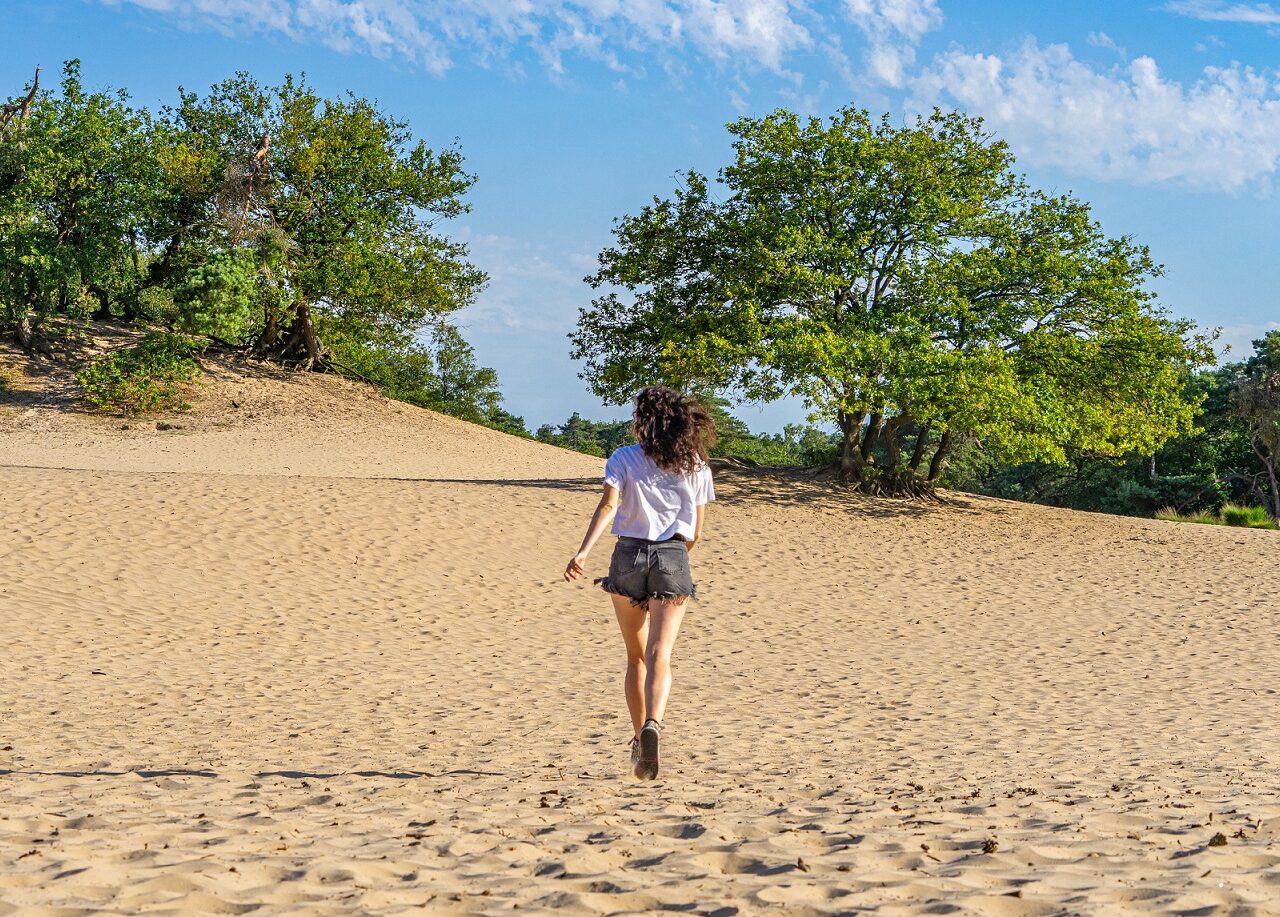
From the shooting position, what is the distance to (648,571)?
5984mm

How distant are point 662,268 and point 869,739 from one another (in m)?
18.7

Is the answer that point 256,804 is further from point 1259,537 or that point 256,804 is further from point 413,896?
point 1259,537

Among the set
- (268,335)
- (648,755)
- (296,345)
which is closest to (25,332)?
(268,335)

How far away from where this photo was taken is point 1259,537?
23.5 m

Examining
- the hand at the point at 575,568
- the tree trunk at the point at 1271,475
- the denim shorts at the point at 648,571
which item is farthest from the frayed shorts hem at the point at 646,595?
the tree trunk at the point at 1271,475

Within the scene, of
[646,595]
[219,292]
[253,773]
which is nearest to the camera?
[646,595]

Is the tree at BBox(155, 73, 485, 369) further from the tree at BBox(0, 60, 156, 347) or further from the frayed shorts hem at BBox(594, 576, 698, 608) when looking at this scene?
the frayed shorts hem at BBox(594, 576, 698, 608)

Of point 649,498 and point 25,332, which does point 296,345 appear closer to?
point 25,332

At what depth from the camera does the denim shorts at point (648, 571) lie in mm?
5977

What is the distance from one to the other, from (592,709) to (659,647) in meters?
3.72

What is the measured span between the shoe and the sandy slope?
0.61 ft

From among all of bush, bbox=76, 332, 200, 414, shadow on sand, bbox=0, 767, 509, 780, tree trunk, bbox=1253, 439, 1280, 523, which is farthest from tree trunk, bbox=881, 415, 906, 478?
bush, bbox=76, 332, 200, 414

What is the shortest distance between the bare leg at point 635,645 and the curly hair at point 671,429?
0.78m

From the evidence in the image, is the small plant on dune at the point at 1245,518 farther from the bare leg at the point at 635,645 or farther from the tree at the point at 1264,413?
the bare leg at the point at 635,645
